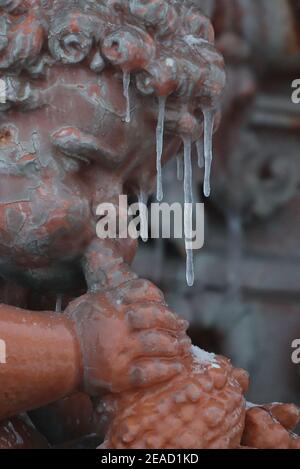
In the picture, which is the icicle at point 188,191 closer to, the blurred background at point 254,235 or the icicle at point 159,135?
the icicle at point 159,135

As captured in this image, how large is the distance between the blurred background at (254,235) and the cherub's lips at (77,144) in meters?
1.51

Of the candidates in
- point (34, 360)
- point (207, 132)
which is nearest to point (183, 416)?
point (34, 360)

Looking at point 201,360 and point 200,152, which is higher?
point 200,152

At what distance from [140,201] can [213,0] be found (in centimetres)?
146

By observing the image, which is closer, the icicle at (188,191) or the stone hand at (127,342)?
the stone hand at (127,342)

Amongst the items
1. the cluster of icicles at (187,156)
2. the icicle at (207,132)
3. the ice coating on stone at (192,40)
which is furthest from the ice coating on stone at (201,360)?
the ice coating on stone at (192,40)

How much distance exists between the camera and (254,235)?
2.97 m

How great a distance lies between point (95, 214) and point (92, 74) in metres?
0.19

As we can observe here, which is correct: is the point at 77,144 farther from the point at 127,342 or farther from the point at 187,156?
the point at 127,342

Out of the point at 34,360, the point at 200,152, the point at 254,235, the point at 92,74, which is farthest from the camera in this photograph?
the point at 254,235

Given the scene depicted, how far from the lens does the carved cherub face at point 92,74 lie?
46.1 inches

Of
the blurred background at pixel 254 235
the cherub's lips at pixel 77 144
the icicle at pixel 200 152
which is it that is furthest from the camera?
the blurred background at pixel 254 235

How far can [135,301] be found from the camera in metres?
1.12

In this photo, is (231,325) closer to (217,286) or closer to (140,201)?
(217,286)
